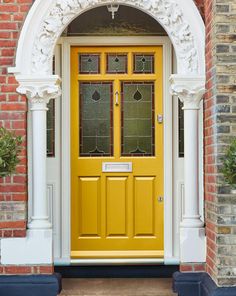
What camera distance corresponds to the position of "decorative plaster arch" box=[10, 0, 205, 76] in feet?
16.6

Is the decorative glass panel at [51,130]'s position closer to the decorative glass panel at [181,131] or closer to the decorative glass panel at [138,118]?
the decorative glass panel at [138,118]

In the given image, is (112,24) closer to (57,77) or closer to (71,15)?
(71,15)

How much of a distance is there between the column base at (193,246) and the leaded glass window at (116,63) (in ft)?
5.89

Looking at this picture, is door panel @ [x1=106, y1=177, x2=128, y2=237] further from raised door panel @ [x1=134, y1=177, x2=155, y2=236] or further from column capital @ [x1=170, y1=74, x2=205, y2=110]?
column capital @ [x1=170, y1=74, x2=205, y2=110]

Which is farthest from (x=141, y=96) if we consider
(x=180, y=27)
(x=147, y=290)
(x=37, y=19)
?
(x=147, y=290)

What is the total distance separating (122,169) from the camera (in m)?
5.85

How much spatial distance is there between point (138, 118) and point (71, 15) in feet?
4.28

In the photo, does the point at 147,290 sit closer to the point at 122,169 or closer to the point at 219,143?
the point at 122,169

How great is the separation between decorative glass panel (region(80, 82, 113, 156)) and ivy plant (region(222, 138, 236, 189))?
1715 mm

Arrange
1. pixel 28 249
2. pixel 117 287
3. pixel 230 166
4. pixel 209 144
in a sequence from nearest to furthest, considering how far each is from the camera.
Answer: pixel 230 166 → pixel 209 144 → pixel 28 249 → pixel 117 287

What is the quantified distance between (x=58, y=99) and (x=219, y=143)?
187 cm

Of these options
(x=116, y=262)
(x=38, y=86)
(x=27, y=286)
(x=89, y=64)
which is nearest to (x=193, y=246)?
(x=116, y=262)

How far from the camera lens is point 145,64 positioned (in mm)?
5898

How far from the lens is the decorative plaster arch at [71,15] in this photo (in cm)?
507
